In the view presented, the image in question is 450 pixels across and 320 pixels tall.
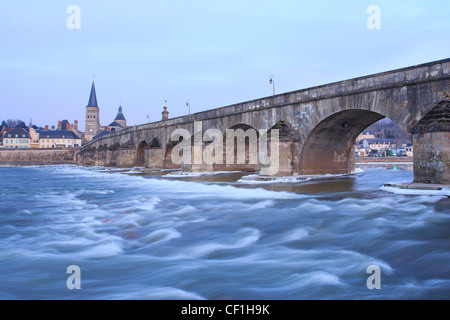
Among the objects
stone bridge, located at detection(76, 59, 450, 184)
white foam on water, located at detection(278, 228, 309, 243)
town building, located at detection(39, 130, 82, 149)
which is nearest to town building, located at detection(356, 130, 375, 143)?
town building, located at detection(39, 130, 82, 149)

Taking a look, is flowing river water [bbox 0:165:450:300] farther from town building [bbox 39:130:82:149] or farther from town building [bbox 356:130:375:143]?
town building [bbox 356:130:375:143]

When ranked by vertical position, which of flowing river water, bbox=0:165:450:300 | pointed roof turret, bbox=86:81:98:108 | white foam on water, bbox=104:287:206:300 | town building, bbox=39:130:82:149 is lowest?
white foam on water, bbox=104:287:206:300

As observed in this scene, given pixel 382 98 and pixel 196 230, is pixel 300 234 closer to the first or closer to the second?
pixel 196 230

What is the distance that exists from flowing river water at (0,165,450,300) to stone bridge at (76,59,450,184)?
2084 mm

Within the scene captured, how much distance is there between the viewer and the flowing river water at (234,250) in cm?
388

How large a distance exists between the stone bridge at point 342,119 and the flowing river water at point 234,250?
6.84ft

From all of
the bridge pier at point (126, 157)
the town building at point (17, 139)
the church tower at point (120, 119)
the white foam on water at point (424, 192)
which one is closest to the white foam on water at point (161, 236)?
the white foam on water at point (424, 192)

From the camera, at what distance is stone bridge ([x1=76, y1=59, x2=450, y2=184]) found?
35.5 feet

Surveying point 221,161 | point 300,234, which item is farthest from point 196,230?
point 221,161

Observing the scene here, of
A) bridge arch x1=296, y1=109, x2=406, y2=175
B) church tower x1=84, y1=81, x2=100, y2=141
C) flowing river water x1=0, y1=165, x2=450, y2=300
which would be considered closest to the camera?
flowing river water x1=0, y1=165, x2=450, y2=300

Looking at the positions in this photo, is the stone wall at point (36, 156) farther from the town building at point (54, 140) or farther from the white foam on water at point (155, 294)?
the white foam on water at point (155, 294)

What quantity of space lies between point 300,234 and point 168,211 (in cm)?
381

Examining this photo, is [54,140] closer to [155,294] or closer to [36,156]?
[36,156]

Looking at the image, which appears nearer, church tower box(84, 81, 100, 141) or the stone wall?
the stone wall
